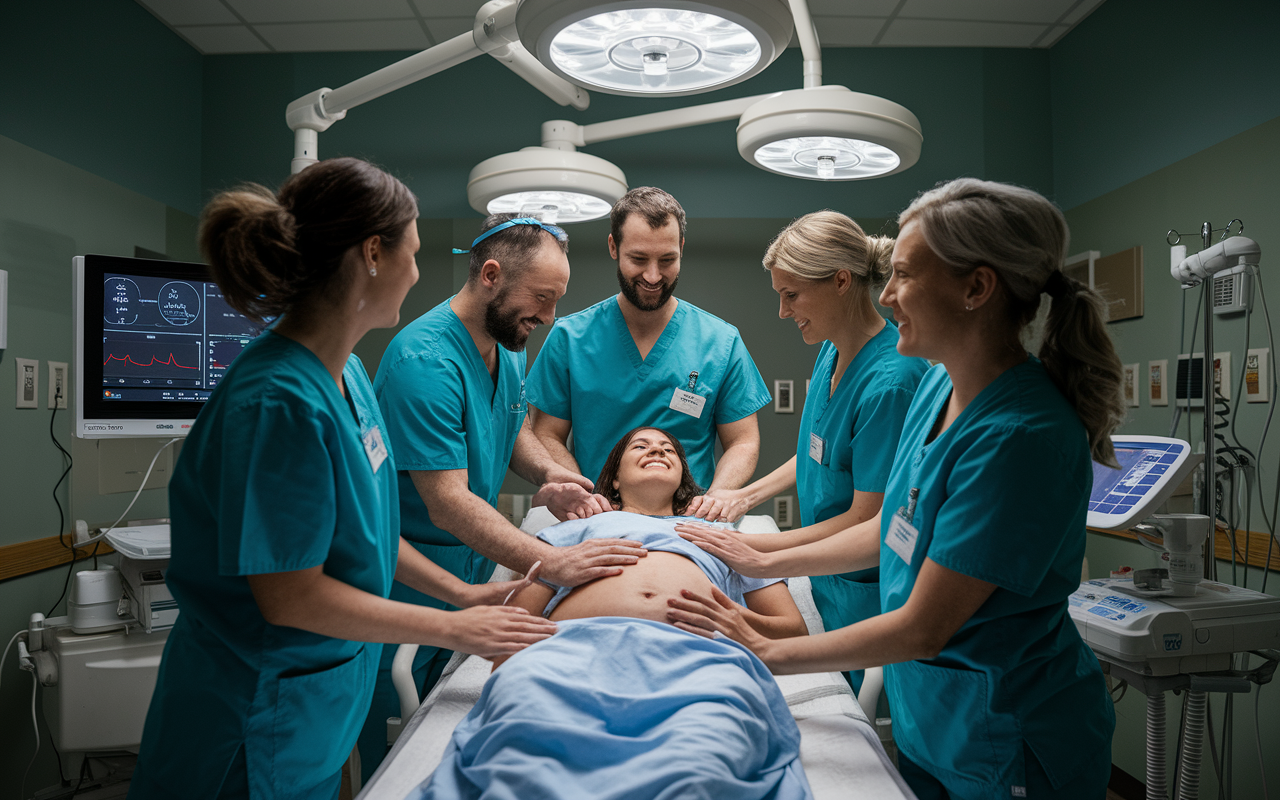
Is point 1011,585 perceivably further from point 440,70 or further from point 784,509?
point 784,509

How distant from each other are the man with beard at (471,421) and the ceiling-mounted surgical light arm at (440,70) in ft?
1.74

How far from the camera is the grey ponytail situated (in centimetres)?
115

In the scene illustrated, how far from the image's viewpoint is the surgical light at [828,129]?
84.1 inches

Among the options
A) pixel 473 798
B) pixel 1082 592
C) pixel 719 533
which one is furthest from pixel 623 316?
pixel 473 798

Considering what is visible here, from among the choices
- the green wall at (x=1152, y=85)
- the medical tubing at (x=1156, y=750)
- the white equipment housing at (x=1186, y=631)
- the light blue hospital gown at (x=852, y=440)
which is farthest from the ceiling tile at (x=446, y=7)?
the medical tubing at (x=1156, y=750)

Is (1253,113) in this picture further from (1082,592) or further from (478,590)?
(478,590)

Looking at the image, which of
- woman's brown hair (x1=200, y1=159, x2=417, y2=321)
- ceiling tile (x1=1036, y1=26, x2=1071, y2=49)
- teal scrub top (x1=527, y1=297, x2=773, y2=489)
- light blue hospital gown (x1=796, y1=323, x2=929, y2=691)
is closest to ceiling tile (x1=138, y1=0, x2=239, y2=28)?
teal scrub top (x1=527, y1=297, x2=773, y2=489)

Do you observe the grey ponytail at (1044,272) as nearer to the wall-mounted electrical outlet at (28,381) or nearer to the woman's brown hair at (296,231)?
the woman's brown hair at (296,231)

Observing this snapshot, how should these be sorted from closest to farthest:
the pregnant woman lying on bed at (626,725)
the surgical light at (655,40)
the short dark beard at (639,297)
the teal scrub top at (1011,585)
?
the pregnant woman lying on bed at (626,725), the teal scrub top at (1011,585), the surgical light at (655,40), the short dark beard at (639,297)

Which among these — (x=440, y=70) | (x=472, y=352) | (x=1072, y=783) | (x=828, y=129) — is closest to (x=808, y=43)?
(x=828, y=129)

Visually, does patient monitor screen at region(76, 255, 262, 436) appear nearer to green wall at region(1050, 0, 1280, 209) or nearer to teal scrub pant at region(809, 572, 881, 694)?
teal scrub pant at region(809, 572, 881, 694)

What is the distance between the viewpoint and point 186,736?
1.09 meters

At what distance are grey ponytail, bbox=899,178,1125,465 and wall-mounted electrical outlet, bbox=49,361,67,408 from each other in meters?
2.87

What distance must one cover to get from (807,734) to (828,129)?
158 cm
